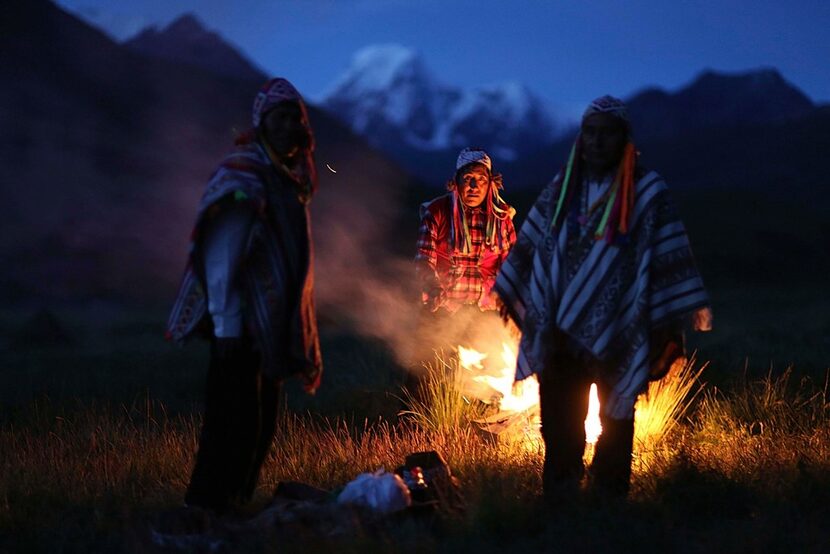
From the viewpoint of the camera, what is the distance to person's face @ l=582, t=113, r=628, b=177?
5270 millimetres

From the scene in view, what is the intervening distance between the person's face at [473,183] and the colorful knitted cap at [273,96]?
332 centimetres

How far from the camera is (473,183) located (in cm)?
849

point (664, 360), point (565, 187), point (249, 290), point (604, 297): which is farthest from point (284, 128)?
point (664, 360)

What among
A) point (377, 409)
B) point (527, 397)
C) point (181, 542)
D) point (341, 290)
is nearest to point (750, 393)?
point (527, 397)

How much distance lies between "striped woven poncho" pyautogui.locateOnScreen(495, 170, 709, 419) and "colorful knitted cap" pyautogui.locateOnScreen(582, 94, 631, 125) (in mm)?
303

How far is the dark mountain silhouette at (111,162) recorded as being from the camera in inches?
1796

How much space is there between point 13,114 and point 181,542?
62.3m

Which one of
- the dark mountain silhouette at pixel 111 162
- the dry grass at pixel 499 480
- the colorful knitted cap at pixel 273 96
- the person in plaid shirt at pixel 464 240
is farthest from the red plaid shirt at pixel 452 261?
the dark mountain silhouette at pixel 111 162

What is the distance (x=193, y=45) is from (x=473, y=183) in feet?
582

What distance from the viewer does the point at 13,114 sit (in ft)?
205

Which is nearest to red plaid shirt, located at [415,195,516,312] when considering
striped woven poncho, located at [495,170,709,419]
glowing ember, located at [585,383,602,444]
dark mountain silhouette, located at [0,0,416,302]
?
glowing ember, located at [585,383,602,444]

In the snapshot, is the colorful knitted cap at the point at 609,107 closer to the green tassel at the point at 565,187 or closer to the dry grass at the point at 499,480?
the green tassel at the point at 565,187

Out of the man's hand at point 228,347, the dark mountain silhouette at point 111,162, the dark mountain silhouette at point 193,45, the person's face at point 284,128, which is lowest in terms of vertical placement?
the man's hand at point 228,347

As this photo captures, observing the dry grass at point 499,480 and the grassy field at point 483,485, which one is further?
the dry grass at point 499,480
